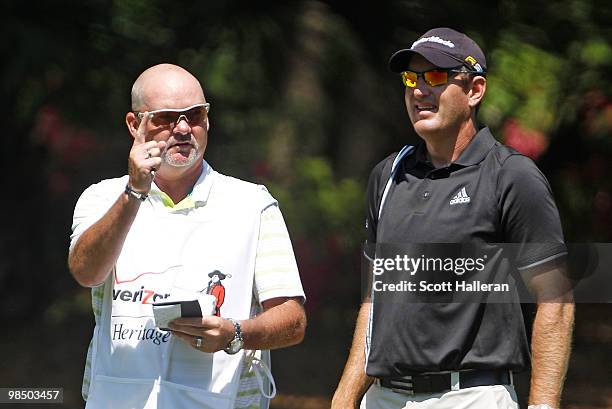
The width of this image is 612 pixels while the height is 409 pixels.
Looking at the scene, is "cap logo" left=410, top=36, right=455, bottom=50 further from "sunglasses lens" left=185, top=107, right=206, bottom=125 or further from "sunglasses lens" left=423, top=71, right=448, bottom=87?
"sunglasses lens" left=185, top=107, right=206, bottom=125

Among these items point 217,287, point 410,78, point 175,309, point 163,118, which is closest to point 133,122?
point 163,118

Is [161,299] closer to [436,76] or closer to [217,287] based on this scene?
[217,287]

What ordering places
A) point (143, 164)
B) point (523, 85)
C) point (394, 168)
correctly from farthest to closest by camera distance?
point (523, 85) → point (394, 168) → point (143, 164)

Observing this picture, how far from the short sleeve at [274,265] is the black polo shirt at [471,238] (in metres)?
0.31

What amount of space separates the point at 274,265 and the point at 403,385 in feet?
1.80

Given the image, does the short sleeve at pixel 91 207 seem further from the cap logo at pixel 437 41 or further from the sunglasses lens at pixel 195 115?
the cap logo at pixel 437 41

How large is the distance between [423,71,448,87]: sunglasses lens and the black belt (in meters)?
0.93

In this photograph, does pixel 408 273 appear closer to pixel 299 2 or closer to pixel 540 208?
pixel 540 208

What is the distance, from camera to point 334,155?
938 centimetres

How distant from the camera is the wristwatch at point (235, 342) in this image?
11.6 feet

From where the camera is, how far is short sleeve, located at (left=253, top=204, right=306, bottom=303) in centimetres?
375

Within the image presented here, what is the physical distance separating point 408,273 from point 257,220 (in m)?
0.51

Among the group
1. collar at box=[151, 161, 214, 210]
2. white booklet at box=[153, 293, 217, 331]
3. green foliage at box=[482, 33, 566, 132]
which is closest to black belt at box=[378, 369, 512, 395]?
white booklet at box=[153, 293, 217, 331]

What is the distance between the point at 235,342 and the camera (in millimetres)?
3531
